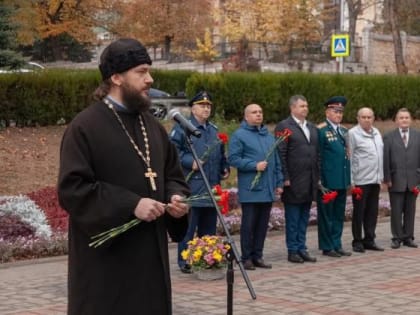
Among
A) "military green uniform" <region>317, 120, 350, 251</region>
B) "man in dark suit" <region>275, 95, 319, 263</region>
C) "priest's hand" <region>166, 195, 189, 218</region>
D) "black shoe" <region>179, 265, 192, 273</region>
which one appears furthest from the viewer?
"military green uniform" <region>317, 120, 350, 251</region>

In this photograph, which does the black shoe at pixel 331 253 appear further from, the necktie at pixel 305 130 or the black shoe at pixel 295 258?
the necktie at pixel 305 130

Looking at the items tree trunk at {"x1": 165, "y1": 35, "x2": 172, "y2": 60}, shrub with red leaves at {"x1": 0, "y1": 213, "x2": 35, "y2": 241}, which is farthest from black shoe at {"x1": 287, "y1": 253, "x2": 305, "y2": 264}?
tree trunk at {"x1": 165, "y1": 35, "x2": 172, "y2": 60}

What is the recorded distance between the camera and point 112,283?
4336mm

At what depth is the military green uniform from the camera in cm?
1044

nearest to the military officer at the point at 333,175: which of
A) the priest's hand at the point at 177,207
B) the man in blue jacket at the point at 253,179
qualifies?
the man in blue jacket at the point at 253,179

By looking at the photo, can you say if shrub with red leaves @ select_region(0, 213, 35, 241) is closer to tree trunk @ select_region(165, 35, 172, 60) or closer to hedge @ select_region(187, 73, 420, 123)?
hedge @ select_region(187, 73, 420, 123)

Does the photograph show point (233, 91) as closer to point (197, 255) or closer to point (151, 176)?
point (197, 255)

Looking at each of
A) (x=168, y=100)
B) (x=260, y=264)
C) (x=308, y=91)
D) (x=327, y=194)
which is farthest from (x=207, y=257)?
(x=168, y=100)

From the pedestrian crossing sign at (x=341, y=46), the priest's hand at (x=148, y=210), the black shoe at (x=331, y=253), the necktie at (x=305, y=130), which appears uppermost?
the pedestrian crossing sign at (x=341, y=46)

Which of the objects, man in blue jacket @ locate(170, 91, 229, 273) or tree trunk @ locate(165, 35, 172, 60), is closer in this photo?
man in blue jacket @ locate(170, 91, 229, 273)

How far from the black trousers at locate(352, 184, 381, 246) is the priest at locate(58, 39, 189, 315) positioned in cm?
675

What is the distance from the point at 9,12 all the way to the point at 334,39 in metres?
9.91

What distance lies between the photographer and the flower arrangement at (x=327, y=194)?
10.1 meters

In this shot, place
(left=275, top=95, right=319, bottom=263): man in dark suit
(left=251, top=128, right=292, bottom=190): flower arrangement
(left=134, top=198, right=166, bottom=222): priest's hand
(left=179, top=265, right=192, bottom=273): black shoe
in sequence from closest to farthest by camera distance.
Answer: (left=134, top=198, right=166, bottom=222): priest's hand < (left=179, top=265, right=192, bottom=273): black shoe < (left=251, top=128, right=292, bottom=190): flower arrangement < (left=275, top=95, right=319, bottom=263): man in dark suit
